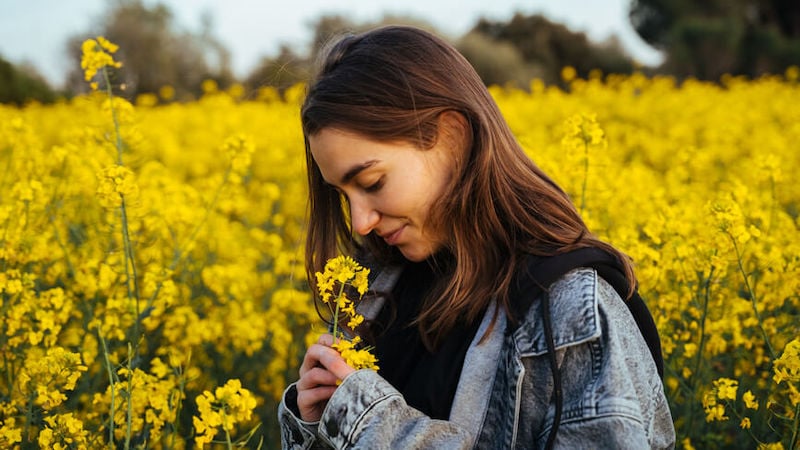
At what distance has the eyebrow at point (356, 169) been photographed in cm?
175

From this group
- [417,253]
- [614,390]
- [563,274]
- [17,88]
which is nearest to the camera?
[614,390]

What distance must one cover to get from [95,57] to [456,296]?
154cm

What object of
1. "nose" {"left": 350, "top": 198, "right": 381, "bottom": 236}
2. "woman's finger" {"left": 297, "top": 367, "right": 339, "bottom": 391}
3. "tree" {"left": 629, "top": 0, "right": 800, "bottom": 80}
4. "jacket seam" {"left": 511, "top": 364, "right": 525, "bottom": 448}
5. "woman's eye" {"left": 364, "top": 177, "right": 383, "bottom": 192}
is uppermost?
"woman's eye" {"left": 364, "top": 177, "right": 383, "bottom": 192}

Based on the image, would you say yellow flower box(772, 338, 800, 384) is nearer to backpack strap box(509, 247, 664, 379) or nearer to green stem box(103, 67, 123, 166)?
backpack strap box(509, 247, 664, 379)

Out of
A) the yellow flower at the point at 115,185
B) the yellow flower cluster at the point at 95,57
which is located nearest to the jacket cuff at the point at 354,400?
the yellow flower at the point at 115,185

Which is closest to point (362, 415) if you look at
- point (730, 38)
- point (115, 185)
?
point (115, 185)

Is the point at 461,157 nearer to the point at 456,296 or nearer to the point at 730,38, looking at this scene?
the point at 456,296

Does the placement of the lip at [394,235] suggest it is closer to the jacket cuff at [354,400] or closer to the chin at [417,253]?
the chin at [417,253]

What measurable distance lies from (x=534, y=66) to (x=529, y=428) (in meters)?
19.6

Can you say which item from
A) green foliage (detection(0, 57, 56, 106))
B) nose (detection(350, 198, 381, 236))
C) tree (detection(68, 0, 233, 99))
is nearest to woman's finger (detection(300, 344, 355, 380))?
nose (detection(350, 198, 381, 236))

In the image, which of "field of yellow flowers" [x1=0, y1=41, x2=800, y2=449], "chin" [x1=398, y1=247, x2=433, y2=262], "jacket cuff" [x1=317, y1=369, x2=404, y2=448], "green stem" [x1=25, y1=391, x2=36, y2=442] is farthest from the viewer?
"field of yellow flowers" [x1=0, y1=41, x2=800, y2=449]

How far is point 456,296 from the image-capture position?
177cm

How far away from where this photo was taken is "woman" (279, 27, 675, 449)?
1587 mm

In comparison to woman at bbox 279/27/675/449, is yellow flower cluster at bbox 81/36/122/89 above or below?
above
